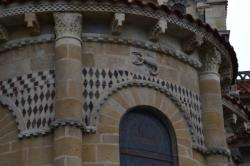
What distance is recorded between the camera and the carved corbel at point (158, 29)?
1579cm

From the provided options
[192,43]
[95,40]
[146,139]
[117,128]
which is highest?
[192,43]

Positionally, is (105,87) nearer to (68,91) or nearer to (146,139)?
(68,91)

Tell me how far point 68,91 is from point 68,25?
1514mm

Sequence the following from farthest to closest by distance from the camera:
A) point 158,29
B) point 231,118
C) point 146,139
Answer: point 231,118 → point 158,29 → point 146,139

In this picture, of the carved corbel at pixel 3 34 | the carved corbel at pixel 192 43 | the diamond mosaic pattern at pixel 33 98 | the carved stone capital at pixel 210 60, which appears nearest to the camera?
the diamond mosaic pattern at pixel 33 98

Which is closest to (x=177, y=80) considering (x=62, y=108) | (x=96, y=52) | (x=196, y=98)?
(x=196, y=98)

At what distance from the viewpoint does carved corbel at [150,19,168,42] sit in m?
15.8

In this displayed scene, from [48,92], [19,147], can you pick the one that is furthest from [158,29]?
[19,147]

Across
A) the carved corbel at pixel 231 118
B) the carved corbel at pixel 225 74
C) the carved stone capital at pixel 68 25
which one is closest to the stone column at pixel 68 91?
the carved stone capital at pixel 68 25

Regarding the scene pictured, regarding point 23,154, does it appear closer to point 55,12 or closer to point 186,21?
point 55,12

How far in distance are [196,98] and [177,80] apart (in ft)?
2.27

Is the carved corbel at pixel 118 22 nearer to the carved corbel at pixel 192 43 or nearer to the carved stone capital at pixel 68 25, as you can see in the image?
the carved stone capital at pixel 68 25

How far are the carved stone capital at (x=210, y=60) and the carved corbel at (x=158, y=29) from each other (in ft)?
4.89

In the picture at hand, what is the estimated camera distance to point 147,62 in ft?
51.9
